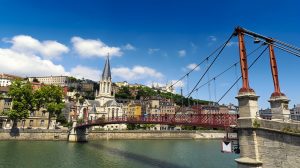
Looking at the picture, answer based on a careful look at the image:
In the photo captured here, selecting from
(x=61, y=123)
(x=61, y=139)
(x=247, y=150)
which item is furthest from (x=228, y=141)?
(x=61, y=123)

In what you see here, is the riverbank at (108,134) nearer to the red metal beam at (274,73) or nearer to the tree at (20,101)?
the tree at (20,101)

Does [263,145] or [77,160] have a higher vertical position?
[263,145]

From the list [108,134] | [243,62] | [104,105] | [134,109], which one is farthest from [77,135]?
[134,109]

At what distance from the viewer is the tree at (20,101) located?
142ft

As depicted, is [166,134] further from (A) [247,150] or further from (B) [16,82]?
(A) [247,150]

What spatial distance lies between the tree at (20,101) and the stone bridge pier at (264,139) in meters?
40.3

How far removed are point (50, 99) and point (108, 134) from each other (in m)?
16.3

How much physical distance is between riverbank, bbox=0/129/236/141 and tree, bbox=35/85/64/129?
3498mm

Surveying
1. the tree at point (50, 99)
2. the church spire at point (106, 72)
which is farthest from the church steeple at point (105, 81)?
the tree at point (50, 99)

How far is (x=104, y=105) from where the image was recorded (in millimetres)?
98188

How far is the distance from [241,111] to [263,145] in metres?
2.01

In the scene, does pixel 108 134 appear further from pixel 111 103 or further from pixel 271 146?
pixel 271 146

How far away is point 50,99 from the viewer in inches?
1949

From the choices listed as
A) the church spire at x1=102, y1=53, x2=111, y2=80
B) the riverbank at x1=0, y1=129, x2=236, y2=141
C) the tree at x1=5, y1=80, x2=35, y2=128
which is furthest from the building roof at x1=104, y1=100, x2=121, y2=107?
the tree at x1=5, y1=80, x2=35, y2=128
